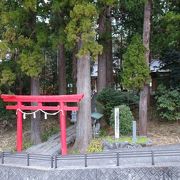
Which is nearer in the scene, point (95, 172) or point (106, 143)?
point (95, 172)

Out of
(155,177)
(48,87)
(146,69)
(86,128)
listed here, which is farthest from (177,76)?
(48,87)

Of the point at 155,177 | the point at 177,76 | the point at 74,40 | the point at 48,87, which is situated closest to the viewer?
the point at 155,177

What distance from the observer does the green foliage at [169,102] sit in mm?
18203

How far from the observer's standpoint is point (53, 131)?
67.7 feet

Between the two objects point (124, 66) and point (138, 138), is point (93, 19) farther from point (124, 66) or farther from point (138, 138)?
point (138, 138)

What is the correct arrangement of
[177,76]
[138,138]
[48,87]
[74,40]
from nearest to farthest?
[74,40]
[138,138]
[177,76]
[48,87]

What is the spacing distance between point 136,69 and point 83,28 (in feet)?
10.8

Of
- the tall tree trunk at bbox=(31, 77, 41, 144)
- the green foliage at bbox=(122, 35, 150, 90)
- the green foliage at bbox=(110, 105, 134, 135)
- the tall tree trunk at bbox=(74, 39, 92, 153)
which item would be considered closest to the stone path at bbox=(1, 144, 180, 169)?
the tall tree trunk at bbox=(74, 39, 92, 153)

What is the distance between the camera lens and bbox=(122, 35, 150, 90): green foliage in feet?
55.8

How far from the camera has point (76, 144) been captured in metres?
16.5

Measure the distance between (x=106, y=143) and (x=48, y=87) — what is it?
12222 mm

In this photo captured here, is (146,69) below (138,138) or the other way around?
the other way around

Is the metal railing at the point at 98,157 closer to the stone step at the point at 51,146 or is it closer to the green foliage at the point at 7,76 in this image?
the stone step at the point at 51,146

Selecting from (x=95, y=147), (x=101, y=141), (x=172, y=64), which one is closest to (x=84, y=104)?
(x=101, y=141)
